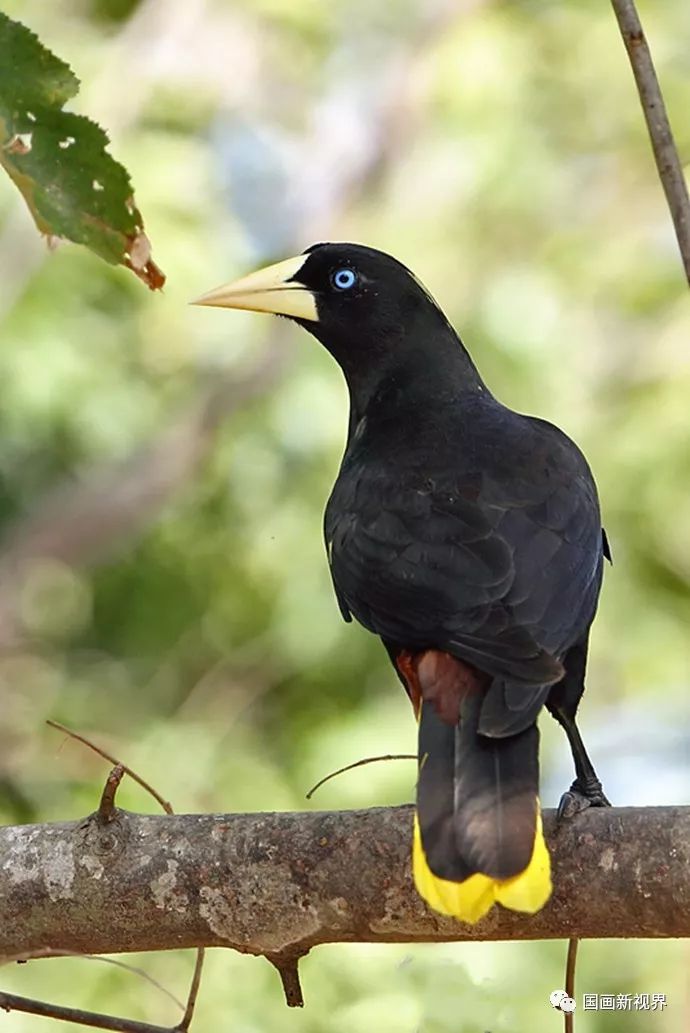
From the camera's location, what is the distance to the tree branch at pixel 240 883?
2.18 m

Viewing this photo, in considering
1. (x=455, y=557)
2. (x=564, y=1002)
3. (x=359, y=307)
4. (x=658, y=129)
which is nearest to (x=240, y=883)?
(x=564, y=1002)

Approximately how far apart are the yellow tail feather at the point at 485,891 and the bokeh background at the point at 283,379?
3.31 metres

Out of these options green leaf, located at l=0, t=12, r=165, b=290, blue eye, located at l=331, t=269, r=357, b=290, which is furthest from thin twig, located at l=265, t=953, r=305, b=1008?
blue eye, located at l=331, t=269, r=357, b=290

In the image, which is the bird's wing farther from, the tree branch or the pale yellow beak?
the pale yellow beak

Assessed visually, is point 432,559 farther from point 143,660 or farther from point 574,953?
point 143,660

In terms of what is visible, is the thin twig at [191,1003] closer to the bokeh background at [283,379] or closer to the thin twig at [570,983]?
the thin twig at [570,983]

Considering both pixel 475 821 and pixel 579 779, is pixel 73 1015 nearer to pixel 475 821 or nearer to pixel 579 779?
pixel 475 821

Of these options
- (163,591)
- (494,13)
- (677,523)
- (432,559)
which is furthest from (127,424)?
(432,559)

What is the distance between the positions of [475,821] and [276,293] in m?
1.65

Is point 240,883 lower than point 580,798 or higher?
lower

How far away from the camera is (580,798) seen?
93.8 inches

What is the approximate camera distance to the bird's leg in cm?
237

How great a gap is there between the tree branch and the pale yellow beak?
4.84ft

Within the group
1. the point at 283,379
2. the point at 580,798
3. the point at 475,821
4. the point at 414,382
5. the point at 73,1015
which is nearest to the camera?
the point at 73,1015
